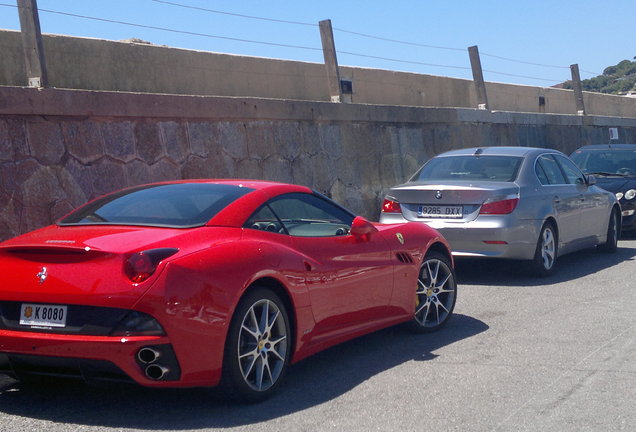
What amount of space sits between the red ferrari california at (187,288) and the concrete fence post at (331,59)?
7.55 m

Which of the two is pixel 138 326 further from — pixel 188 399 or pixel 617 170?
pixel 617 170

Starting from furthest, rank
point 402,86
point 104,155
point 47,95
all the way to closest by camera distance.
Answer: point 402,86 < point 104,155 < point 47,95

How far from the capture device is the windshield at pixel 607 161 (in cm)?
1470

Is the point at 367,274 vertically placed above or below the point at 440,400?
above

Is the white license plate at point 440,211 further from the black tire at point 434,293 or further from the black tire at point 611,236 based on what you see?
the black tire at point 611,236

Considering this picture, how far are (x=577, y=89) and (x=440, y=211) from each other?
1692 centimetres

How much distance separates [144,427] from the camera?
15.5ft

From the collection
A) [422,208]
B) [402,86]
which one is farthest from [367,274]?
[402,86]

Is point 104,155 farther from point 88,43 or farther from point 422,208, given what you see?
point 422,208

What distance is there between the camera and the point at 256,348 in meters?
5.16

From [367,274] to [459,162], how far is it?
472 cm

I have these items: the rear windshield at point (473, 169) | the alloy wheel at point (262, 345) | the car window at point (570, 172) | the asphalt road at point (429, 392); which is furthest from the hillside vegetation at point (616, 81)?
the alloy wheel at point (262, 345)

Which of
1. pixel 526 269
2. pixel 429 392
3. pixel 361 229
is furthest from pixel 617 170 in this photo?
pixel 429 392

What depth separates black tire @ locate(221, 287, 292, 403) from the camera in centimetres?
498
